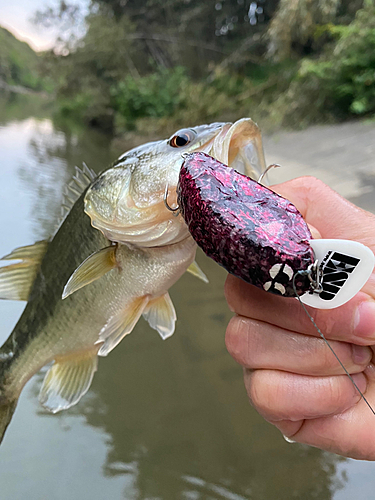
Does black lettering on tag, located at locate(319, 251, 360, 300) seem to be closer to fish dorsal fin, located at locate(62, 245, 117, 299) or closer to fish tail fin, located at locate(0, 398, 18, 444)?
fish dorsal fin, located at locate(62, 245, 117, 299)

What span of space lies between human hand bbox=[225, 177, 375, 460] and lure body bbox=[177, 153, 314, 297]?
8.7 inches

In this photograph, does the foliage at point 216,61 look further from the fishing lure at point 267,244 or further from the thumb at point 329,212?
the fishing lure at point 267,244

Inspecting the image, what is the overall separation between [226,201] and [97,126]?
53.9 feet

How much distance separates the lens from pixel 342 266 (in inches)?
23.3

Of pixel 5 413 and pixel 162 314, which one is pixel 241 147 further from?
pixel 5 413

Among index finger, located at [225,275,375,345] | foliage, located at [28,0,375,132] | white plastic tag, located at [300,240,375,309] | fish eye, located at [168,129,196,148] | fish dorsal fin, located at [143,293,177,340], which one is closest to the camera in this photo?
white plastic tag, located at [300,240,375,309]

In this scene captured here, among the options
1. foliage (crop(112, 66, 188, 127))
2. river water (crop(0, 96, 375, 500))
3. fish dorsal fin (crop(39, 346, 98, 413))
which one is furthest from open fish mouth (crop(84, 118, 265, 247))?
foliage (crop(112, 66, 188, 127))

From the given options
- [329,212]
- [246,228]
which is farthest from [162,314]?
[246,228]

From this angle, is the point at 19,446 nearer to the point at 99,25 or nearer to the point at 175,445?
the point at 175,445

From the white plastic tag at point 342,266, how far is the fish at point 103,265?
369 millimetres

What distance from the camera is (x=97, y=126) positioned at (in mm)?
Result: 15656

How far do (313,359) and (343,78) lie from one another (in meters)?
6.96

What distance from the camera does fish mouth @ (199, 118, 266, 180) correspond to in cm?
85

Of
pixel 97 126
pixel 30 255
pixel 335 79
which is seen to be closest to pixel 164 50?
pixel 97 126
